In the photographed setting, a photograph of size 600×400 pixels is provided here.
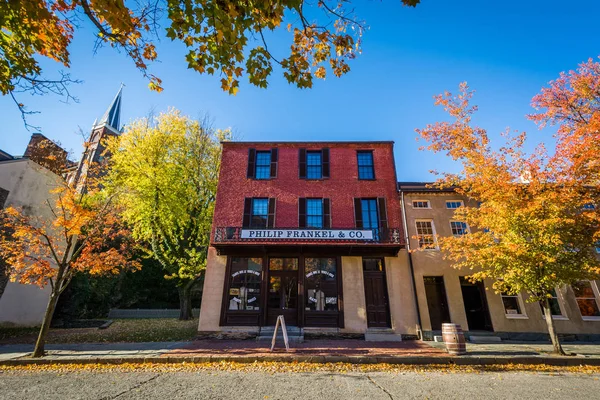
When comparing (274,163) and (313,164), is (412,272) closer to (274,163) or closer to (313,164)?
(313,164)

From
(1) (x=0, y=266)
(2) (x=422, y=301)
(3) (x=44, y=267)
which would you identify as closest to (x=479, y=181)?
(2) (x=422, y=301)

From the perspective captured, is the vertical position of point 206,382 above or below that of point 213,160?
below

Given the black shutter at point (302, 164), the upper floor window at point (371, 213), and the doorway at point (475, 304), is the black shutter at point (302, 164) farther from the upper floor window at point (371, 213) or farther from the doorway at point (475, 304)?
the doorway at point (475, 304)

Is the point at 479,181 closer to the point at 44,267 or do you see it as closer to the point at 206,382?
the point at 206,382

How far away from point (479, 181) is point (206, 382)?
1171 cm

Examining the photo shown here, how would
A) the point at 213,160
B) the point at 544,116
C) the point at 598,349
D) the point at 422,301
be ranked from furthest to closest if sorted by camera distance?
1. the point at 213,160
2. the point at 544,116
3. the point at 422,301
4. the point at 598,349

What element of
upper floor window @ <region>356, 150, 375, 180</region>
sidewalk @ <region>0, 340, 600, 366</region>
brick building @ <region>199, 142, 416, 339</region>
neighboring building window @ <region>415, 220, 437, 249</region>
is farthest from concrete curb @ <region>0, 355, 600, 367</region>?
upper floor window @ <region>356, 150, 375, 180</region>

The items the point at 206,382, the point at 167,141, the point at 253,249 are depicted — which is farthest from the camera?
the point at 167,141

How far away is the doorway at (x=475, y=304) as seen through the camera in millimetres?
12323

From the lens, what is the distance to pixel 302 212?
13.8m

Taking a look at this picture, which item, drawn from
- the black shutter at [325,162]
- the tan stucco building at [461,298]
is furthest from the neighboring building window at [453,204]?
the black shutter at [325,162]

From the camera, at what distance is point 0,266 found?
1205cm

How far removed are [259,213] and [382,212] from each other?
660cm

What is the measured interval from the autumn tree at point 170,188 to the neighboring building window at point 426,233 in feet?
39.4
